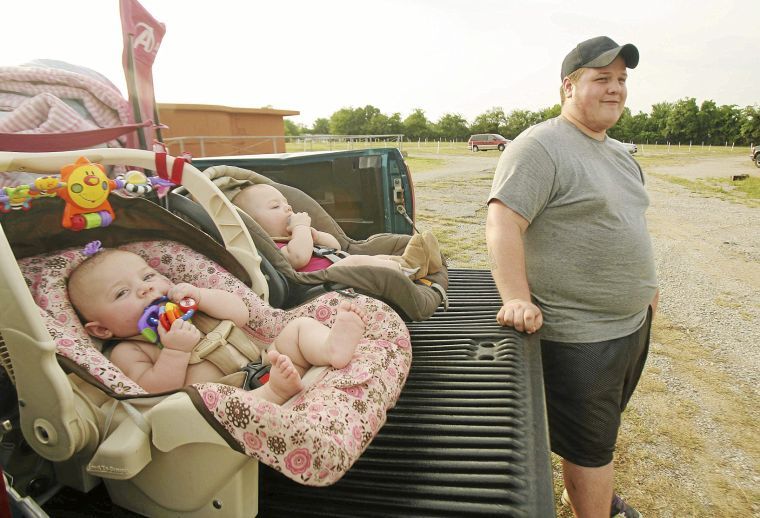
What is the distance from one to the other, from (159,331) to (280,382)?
0.53 m

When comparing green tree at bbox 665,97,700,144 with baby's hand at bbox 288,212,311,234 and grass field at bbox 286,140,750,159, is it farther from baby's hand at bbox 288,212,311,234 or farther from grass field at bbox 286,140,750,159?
baby's hand at bbox 288,212,311,234

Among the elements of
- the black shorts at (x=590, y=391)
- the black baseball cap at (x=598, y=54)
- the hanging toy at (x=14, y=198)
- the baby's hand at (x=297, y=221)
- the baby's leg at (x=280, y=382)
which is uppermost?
the black baseball cap at (x=598, y=54)

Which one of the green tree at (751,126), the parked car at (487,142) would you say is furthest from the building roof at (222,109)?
the green tree at (751,126)

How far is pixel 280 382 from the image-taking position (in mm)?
1685

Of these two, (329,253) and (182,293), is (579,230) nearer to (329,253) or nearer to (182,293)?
(329,253)

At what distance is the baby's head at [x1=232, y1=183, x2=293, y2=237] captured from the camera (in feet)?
10.8

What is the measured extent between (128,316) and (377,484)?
1076mm

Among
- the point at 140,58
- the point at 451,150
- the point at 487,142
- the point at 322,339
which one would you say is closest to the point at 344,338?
the point at 322,339

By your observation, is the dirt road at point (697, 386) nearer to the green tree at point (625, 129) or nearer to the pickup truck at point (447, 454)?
the pickup truck at point (447, 454)

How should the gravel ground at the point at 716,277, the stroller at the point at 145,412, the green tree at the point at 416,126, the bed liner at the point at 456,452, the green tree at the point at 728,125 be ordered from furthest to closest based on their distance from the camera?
the green tree at the point at 416,126 < the green tree at the point at 728,125 < the gravel ground at the point at 716,277 < the bed liner at the point at 456,452 < the stroller at the point at 145,412

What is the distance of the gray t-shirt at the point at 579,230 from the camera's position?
226cm

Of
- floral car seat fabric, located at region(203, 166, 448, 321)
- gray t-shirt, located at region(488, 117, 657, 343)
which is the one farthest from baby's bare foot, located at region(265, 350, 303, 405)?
gray t-shirt, located at region(488, 117, 657, 343)

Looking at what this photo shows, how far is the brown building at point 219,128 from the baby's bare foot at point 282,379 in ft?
39.0

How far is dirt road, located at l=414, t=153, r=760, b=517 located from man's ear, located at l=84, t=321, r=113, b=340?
238cm
